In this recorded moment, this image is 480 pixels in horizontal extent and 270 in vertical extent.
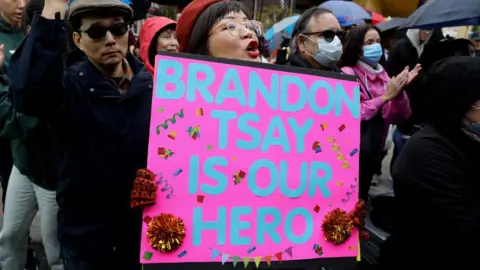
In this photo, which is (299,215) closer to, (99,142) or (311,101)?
(311,101)

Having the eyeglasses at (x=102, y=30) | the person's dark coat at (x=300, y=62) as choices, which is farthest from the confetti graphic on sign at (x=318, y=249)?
the person's dark coat at (x=300, y=62)

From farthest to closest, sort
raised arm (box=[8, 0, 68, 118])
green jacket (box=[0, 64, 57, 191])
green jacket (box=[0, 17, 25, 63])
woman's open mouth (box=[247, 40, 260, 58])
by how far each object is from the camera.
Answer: green jacket (box=[0, 17, 25, 63]) < green jacket (box=[0, 64, 57, 191]) < woman's open mouth (box=[247, 40, 260, 58]) < raised arm (box=[8, 0, 68, 118])

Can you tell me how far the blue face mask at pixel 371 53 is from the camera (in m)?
3.31

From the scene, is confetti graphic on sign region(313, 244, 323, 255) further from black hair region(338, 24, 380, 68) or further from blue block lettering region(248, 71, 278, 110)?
black hair region(338, 24, 380, 68)

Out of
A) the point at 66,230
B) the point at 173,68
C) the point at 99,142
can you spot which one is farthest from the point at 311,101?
the point at 66,230

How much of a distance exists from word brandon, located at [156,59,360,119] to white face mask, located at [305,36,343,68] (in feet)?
3.40

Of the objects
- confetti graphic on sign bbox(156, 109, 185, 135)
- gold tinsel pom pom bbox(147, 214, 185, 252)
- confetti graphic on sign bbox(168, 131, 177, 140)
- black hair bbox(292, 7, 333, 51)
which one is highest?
black hair bbox(292, 7, 333, 51)

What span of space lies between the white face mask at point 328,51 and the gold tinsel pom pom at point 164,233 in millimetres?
1627

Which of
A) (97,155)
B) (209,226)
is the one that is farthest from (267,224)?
(97,155)

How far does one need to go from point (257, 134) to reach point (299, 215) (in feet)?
1.06

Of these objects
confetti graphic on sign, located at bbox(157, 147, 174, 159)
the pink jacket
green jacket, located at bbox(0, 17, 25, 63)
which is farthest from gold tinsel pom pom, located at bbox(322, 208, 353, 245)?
green jacket, located at bbox(0, 17, 25, 63)

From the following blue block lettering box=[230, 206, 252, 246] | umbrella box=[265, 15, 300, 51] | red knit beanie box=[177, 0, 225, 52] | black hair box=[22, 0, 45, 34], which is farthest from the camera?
umbrella box=[265, 15, 300, 51]

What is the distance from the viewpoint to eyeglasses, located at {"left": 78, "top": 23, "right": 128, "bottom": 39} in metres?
1.70

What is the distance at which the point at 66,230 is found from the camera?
1.74 meters
